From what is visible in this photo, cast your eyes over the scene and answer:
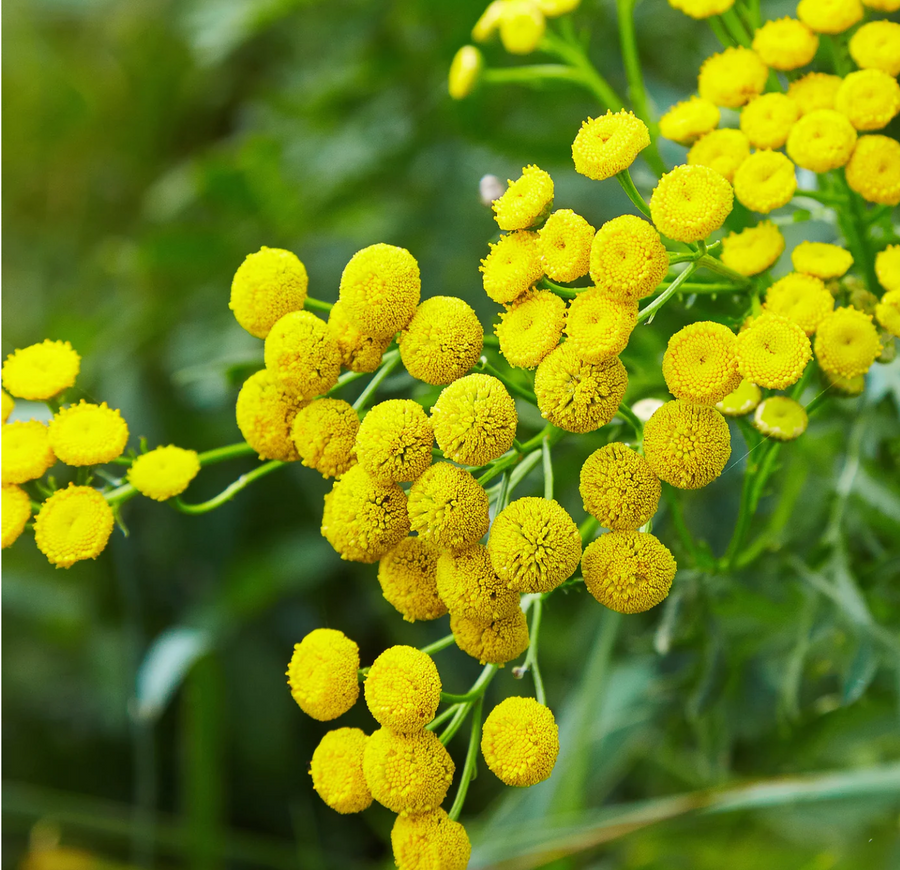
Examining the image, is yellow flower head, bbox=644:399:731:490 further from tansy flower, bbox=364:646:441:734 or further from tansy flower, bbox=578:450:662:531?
tansy flower, bbox=364:646:441:734

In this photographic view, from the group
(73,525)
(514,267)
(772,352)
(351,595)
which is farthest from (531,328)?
(351,595)

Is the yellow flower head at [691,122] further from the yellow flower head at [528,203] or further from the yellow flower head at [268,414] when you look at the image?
the yellow flower head at [268,414]

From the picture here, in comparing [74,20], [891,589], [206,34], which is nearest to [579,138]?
[891,589]

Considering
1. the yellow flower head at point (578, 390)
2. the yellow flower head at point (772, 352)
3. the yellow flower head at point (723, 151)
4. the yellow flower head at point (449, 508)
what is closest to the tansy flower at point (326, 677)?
the yellow flower head at point (449, 508)

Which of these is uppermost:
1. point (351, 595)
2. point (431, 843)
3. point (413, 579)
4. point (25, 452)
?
point (25, 452)

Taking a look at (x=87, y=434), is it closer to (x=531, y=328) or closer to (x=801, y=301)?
(x=531, y=328)

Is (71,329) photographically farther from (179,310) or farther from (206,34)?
(206,34)
